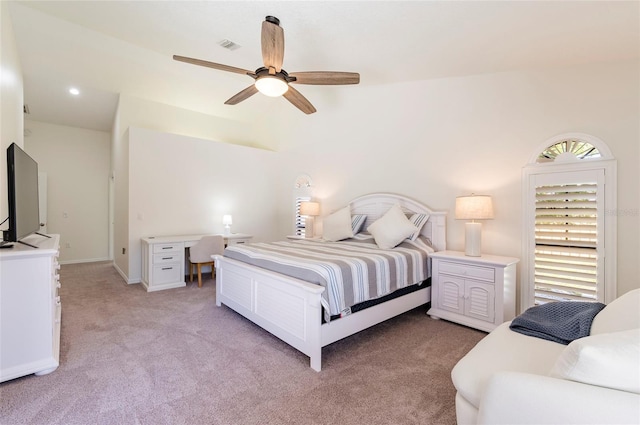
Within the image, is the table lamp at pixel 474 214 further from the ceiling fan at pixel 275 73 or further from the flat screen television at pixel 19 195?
the flat screen television at pixel 19 195

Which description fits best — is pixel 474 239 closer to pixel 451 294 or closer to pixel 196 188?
pixel 451 294

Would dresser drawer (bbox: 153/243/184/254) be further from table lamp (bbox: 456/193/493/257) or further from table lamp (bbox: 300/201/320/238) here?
table lamp (bbox: 456/193/493/257)

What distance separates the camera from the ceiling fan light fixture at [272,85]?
2.61m

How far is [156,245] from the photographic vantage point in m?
4.27

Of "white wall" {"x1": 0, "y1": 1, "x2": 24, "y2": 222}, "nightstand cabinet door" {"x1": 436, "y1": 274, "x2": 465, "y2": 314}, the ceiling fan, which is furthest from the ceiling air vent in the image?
"nightstand cabinet door" {"x1": 436, "y1": 274, "x2": 465, "y2": 314}

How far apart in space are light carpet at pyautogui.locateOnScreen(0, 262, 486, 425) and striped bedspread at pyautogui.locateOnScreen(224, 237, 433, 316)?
0.48 metres

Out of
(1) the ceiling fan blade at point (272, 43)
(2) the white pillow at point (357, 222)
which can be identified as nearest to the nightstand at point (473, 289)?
(2) the white pillow at point (357, 222)

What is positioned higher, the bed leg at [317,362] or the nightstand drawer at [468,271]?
the nightstand drawer at [468,271]

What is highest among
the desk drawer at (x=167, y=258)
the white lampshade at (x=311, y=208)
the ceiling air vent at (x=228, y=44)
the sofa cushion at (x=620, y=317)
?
the ceiling air vent at (x=228, y=44)

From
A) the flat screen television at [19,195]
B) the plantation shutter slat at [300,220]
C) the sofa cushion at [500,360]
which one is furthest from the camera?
the plantation shutter slat at [300,220]

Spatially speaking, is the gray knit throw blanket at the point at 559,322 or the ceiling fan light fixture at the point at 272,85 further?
the ceiling fan light fixture at the point at 272,85

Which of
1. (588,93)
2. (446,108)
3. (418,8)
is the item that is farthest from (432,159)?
(418,8)

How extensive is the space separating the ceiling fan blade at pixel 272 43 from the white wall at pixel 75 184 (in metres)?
6.13

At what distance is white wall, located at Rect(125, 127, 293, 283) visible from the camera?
462 cm
